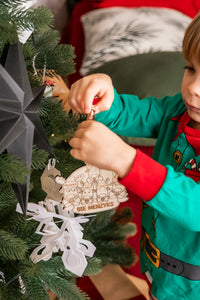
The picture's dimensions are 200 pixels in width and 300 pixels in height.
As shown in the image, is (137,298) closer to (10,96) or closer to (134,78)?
(134,78)

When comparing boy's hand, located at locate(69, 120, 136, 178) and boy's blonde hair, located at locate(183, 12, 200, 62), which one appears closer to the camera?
boy's hand, located at locate(69, 120, 136, 178)

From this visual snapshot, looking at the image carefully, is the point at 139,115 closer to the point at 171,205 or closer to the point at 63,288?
the point at 171,205

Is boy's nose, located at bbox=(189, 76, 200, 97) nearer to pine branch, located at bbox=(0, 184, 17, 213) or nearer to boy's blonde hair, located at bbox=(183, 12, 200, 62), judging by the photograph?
boy's blonde hair, located at bbox=(183, 12, 200, 62)

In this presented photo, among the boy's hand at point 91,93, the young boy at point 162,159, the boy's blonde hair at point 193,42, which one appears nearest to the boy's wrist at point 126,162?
the young boy at point 162,159

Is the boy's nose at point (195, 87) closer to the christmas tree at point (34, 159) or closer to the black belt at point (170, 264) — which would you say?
the christmas tree at point (34, 159)

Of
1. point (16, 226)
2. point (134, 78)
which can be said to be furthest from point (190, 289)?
point (134, 78)

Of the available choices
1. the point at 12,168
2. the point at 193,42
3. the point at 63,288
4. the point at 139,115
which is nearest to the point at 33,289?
the point at 63,288

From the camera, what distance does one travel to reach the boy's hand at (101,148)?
432 millimetres

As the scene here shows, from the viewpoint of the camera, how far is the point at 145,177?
0.45 m

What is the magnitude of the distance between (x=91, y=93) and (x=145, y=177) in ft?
0.57

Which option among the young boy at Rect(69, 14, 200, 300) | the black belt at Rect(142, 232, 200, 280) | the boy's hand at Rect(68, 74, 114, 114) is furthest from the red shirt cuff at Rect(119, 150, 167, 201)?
the black belt at Rect(142, 232, 200, 280)

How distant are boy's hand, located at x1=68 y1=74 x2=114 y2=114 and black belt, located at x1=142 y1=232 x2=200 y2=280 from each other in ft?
1.05

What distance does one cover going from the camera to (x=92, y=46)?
Answer: 4.17 ft

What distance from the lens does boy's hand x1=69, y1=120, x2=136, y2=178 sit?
0.43 meters
